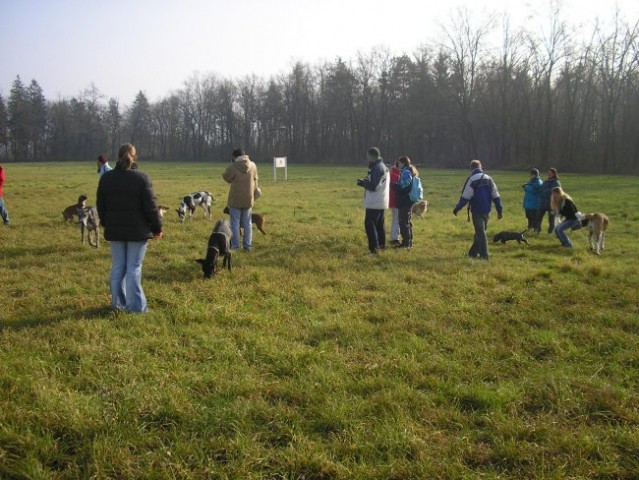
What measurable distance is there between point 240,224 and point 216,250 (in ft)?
7.60

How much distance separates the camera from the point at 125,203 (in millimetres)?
5469

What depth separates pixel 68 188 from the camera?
24.2 meters

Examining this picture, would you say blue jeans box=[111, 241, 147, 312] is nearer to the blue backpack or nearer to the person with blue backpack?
the person with blue backpack

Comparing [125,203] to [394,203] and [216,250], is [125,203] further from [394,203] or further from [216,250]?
[394,203]

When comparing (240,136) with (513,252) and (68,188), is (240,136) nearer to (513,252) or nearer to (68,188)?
(68,188)

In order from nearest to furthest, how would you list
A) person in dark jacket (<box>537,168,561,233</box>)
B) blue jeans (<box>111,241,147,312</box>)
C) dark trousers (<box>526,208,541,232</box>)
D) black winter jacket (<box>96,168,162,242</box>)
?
black winter jacket (<box>96,168,162,242</box>) → blue jeans (<box>111,241,147,312</box>) → person in dark jacket (<box>537,168,561,233</box>) → dark trousers (<box>526,208,541,232</box>)

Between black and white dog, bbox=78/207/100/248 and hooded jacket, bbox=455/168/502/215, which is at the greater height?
hooded jacket, bbox=455/168/502/215

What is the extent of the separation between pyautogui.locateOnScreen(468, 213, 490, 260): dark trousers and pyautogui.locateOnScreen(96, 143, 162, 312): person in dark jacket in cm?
577

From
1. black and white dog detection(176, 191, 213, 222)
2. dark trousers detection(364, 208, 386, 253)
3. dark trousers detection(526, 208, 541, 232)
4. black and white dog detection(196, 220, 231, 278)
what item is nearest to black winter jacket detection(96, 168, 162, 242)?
black and white dog detection(196, 220, 231, 278)

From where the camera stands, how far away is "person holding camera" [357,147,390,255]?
9047 mm

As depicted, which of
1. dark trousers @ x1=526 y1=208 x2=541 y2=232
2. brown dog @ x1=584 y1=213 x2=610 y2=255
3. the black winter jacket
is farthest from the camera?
dark trousers @ x1=526 y1=208 x2=541 y2=232

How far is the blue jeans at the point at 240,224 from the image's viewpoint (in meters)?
9.55

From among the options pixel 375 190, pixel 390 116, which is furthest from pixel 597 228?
pixel 390 116

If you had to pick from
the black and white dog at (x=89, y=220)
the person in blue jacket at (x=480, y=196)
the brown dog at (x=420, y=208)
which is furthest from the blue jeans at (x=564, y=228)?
the black and white dog at (x=89, y=220)
